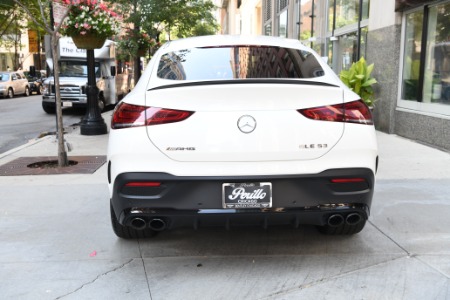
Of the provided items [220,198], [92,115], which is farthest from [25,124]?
[220,198]

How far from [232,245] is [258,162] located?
1.16 meters

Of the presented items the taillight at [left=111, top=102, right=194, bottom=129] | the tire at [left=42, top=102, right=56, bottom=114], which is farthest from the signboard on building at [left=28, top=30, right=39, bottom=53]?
the taillight at [left=111, top=102, right=194, bottom=129]

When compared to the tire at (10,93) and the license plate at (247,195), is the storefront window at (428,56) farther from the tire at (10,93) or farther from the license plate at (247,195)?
the tire at (10,93)

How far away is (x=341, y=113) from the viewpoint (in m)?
3.41

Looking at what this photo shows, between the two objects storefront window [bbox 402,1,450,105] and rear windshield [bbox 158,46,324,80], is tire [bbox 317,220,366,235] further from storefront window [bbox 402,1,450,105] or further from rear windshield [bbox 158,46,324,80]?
storefront window [bbox 402,1,450,105]

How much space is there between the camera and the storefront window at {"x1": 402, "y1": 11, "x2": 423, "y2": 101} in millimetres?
9570

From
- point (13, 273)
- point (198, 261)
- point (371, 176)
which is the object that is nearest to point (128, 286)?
point (198, 261)

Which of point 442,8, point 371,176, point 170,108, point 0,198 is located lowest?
point 0,198

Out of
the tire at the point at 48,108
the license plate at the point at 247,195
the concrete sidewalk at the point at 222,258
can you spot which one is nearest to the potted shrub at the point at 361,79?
the concrete sidewalk at the point at 222,258

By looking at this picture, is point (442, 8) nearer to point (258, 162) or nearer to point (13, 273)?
point (258, 162)

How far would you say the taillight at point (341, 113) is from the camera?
3357 mm

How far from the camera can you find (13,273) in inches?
144

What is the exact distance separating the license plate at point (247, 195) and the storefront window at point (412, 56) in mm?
7249

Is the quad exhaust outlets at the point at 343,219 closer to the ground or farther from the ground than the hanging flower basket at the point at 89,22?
closer to the ground
